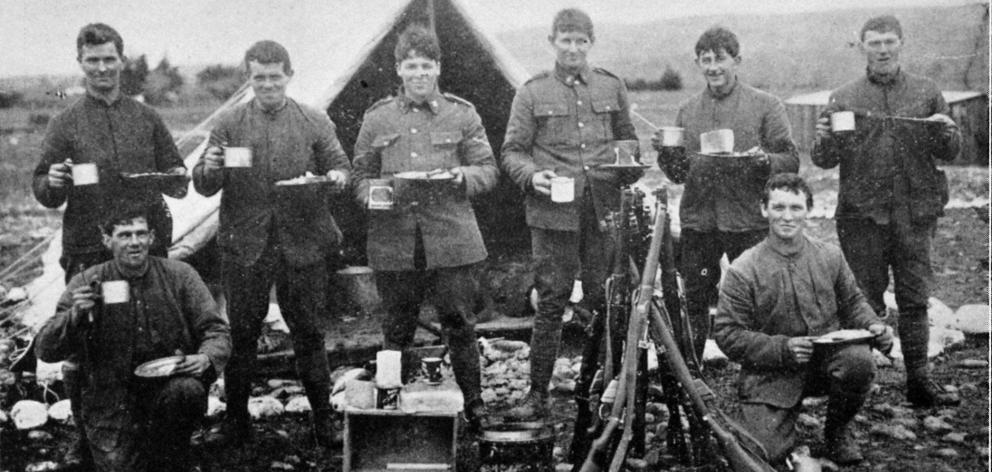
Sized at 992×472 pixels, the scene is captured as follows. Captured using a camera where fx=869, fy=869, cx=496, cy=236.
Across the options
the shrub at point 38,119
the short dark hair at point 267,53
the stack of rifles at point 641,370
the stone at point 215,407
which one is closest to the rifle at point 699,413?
the stack of rifles at point 641,370

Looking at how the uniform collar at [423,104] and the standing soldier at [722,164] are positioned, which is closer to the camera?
the uniform collar at [423,104]

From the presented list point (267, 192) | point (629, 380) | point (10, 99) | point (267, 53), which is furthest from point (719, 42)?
point (10, 99)

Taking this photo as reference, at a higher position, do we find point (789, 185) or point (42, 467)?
point (789, 185)

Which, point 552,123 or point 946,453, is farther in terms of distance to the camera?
point 552,123

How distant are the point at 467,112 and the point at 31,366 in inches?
108

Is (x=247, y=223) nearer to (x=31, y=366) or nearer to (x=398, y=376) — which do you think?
(x=398, y=376)

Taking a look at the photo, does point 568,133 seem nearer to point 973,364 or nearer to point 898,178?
point 898,178

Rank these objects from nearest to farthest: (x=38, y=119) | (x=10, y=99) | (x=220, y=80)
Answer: (x=10, y=99) → (x=38, y=119) → (x=220, y=80)

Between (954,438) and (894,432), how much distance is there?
0.26 meters

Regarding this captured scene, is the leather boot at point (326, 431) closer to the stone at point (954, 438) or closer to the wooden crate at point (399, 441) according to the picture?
the wooden crate at point (399, 441)

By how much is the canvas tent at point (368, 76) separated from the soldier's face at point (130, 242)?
1342mm

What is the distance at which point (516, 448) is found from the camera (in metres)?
3.63

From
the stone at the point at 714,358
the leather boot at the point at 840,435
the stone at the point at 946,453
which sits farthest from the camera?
the stone at the point at 714,358

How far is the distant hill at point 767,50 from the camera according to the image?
17.3m
